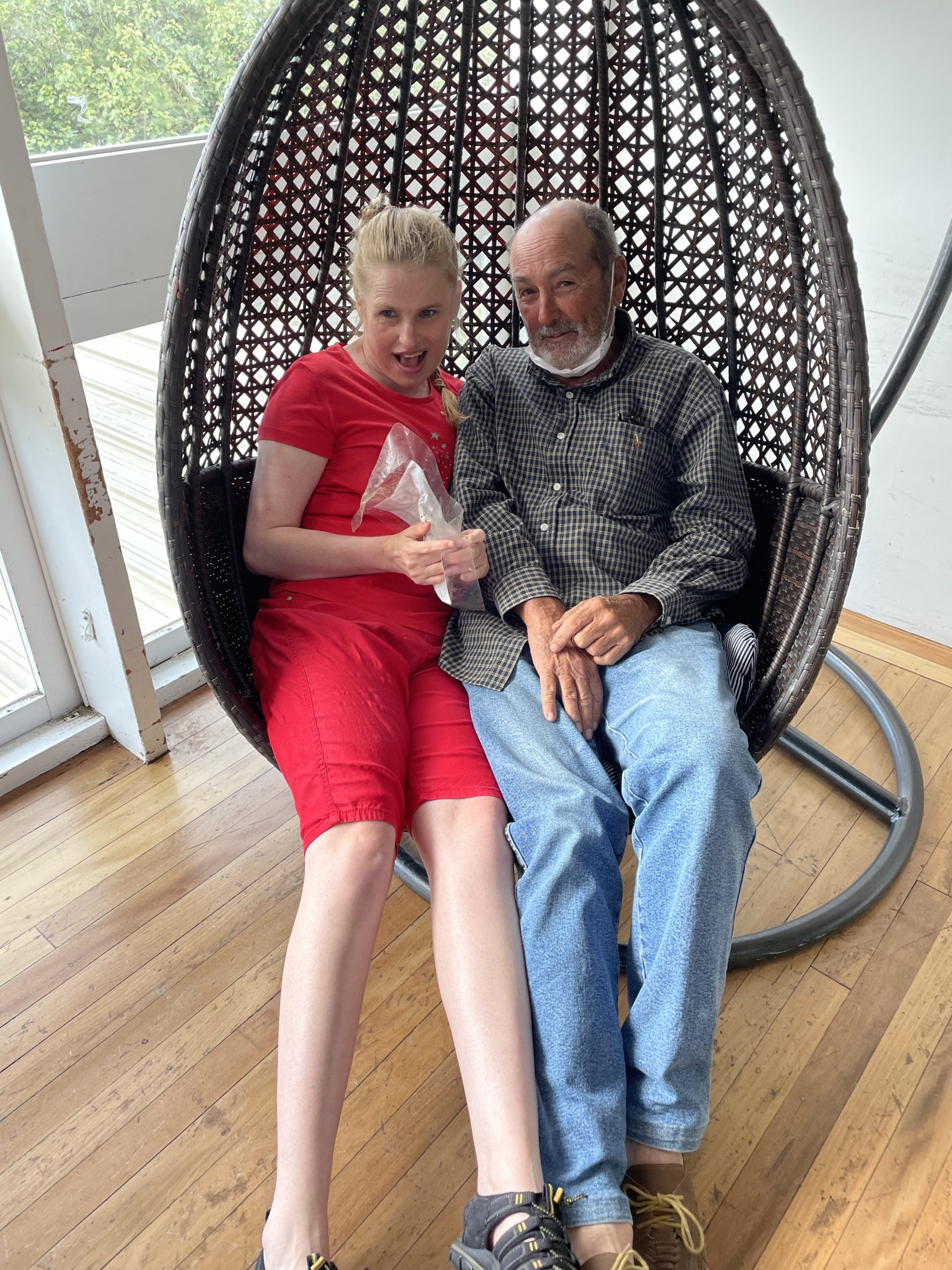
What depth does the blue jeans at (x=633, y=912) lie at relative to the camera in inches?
44.1

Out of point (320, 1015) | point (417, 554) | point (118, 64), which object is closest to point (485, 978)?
point (320, 1015)

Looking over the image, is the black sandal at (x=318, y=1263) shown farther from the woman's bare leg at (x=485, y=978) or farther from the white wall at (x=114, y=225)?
the white wall at (x=114, y=225)

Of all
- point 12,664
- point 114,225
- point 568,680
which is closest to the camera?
point 568,680

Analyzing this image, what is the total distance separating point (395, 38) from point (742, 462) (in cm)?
92

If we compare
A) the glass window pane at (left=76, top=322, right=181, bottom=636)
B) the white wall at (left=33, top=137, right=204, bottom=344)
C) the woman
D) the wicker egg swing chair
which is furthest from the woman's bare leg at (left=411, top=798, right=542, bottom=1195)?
the white wall at (left=33, top=137, right=204, bottom=344)

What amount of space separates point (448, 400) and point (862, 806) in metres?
1.16

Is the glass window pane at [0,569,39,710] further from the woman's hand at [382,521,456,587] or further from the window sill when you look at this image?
the woman's hand at [382,521,456,587]

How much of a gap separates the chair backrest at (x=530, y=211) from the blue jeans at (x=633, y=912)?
24 centimetres

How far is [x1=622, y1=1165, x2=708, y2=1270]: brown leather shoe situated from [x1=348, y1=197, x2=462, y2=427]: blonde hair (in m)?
1.29

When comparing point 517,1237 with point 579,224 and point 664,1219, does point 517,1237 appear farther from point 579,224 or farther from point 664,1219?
point 579,224

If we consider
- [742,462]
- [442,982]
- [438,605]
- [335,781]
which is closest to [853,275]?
[742,462]

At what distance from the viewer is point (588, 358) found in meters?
1.62

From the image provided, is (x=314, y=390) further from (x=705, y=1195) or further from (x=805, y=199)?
(x=705, y=1195)

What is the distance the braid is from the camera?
5.49ft
